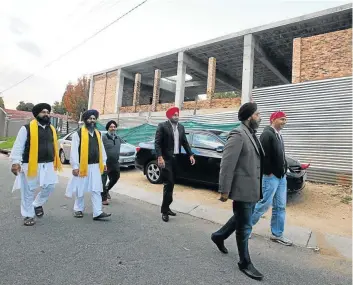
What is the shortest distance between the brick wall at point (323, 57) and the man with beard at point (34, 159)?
9.39m

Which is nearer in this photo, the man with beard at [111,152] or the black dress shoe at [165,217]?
the black dress shoe at [165,217]

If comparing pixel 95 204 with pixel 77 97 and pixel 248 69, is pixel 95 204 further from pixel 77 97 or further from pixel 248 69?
pixel 77 97

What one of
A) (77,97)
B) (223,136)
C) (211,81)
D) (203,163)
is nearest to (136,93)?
(211,81)

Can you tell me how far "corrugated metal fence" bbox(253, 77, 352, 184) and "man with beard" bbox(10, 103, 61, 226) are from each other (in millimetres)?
8078

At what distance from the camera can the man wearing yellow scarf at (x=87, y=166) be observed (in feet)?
14.2

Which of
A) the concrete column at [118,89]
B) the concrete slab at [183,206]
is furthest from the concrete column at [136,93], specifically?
the concrete slab at [183,206]

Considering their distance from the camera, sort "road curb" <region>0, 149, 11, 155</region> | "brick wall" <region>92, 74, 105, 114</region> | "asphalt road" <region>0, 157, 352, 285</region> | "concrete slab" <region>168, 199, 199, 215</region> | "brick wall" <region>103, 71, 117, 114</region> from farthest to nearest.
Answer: "brick wall" <region>92, 74, 105, 114</region> → "brick wall" <region>103, 71, 117, 114</region> → "road curb" <region>0, 149, 11, 155</region> → "concrete slab" <region>168, 199, 199, 215</region> → "asphalt road" <region>0, 157, 352, 285</region>

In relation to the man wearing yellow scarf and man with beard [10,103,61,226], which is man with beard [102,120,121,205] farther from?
man with beard [10,103,61,226]

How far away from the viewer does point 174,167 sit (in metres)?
4.62

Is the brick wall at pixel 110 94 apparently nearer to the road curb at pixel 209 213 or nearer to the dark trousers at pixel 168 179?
the road curb at pixel 209 213

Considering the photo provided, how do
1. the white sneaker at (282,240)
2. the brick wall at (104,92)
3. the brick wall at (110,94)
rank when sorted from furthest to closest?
the brick wall at (104,92), the brick wall at (110,94), the white sneaker at (282,240)

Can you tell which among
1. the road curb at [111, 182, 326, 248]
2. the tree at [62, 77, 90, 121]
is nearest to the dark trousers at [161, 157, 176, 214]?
the road curb at [111, 182, 326, 248]

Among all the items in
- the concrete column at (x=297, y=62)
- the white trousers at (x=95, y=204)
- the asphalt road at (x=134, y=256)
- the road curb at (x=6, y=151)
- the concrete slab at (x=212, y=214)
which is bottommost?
the asphalt road at (x=134, y=256)

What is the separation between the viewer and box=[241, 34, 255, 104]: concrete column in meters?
12.3
